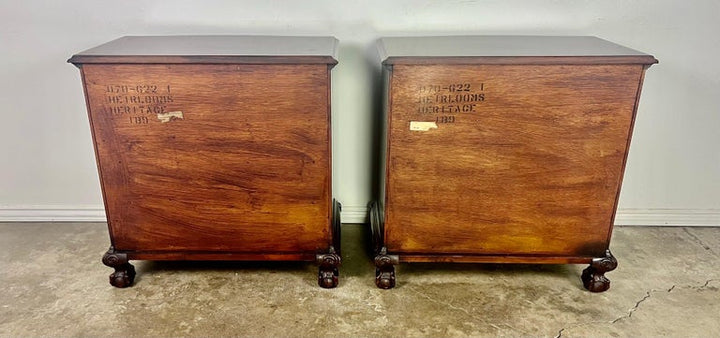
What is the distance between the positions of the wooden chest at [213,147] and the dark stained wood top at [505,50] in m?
0.23

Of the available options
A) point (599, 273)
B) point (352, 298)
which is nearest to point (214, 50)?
point (352, 298)

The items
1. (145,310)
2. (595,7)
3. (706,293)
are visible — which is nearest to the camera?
(145,310)

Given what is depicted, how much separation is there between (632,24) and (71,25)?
2.07m

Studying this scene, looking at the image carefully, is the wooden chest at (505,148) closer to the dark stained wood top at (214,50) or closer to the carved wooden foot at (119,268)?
the dark stained wood top at (214,50)

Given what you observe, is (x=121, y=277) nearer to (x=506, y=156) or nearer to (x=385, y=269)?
(x=385, y=269)

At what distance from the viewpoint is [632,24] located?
1.89 m

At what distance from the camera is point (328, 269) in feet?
5.66

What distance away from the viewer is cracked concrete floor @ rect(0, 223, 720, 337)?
1.54 m

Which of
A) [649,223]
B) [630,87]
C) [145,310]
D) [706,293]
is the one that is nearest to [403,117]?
[630,87]

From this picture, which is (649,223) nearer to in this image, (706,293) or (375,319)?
(706,293)

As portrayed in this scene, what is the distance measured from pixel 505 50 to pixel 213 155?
951 millimetres

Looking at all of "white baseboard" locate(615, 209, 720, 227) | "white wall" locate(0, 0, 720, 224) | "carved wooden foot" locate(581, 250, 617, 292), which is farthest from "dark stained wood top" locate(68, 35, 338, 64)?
"white baseboard" locate(615, 209, 720, 227)

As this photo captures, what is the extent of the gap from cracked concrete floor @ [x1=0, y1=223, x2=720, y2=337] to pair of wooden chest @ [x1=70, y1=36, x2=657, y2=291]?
9cm

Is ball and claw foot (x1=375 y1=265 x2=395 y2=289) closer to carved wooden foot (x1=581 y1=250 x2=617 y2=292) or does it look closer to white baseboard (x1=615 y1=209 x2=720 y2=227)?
carved wooden foot (x1=581 y1=250 x2=617 y2=292)
